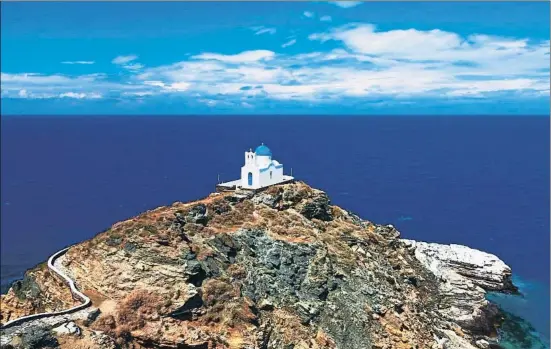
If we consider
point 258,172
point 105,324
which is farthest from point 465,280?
point 105,324

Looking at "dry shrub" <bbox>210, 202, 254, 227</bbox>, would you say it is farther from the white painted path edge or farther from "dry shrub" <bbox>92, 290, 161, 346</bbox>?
the white painted path edge

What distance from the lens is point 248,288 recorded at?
58.7 m

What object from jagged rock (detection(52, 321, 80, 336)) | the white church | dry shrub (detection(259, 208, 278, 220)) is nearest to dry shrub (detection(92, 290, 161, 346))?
jagged rock (detection(52, 321, 80, 336))

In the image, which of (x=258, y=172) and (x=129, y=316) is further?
(x=258, y=172)

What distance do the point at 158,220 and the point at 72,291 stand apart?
11.5 meters

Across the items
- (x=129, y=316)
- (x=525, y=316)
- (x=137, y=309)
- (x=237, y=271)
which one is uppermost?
(x=237, y=271)

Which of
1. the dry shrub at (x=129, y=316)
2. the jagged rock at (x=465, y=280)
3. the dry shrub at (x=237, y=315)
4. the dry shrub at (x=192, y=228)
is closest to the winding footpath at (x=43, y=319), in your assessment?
the dry shrub at (x=129, y=316)

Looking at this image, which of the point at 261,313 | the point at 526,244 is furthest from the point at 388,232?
the point at 526,244

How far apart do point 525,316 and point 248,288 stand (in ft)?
143

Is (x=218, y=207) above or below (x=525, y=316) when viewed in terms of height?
above

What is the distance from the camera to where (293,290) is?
6050 centimetres

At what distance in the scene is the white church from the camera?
7269cm

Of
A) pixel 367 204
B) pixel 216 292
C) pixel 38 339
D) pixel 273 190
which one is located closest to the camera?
pixel 38 339

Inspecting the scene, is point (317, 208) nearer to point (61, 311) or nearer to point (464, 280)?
point (464, 280)
